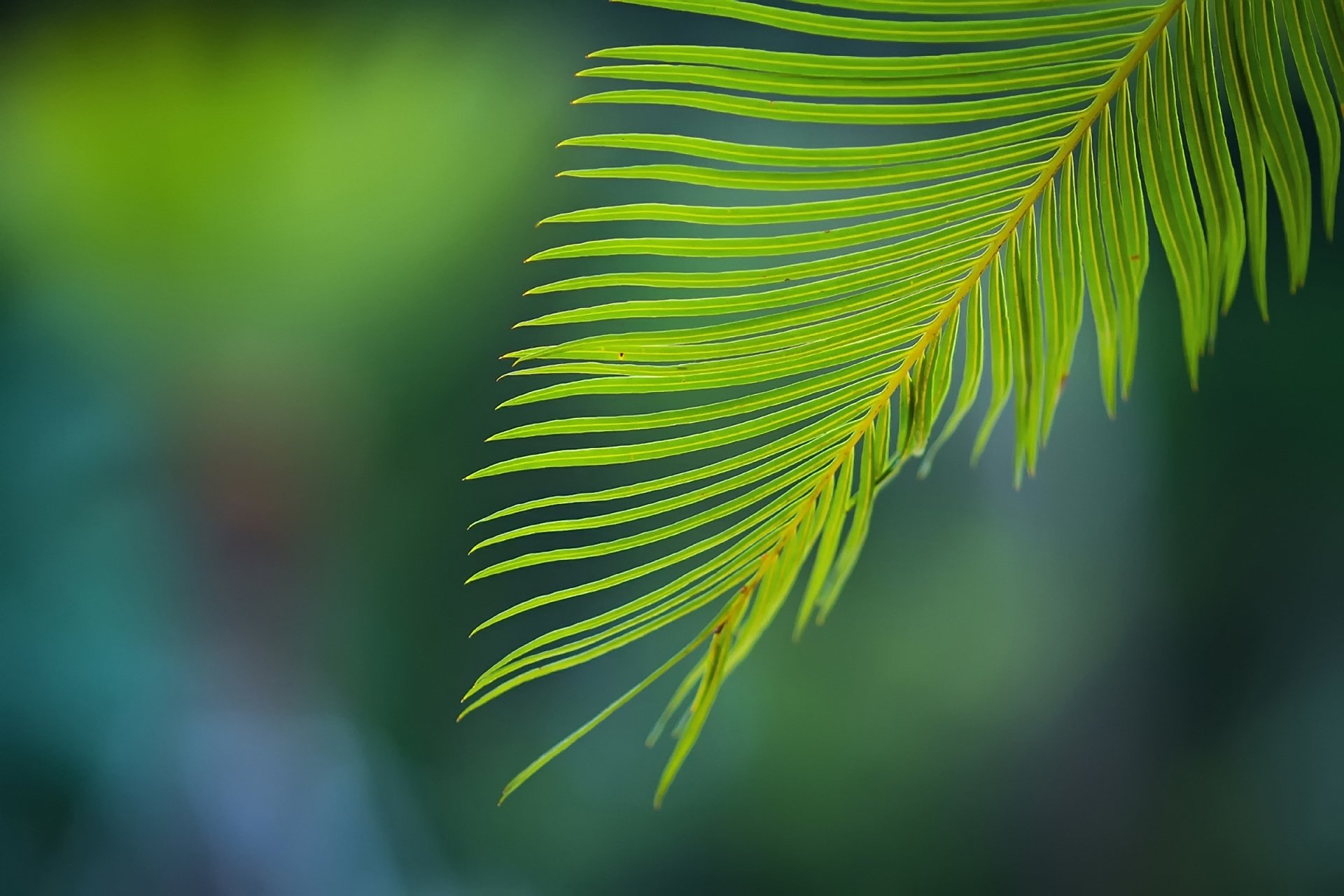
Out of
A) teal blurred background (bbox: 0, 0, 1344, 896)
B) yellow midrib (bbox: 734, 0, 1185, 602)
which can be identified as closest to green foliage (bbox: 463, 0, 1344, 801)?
yellow midrib (bbox: 734, 0, 1185, 602)

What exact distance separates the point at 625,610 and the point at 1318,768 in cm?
217

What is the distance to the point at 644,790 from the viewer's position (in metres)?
1.97

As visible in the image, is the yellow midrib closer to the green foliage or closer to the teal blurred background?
the green foliage

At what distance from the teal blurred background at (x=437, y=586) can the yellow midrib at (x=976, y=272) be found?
174cm

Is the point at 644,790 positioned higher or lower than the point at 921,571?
lower

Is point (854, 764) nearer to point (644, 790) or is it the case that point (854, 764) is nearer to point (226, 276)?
point (644, 790)

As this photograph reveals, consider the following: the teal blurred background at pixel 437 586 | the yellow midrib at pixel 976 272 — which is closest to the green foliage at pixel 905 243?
the yellow midrib at pixel 976 272

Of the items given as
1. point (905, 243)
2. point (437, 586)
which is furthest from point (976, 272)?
point (437, 586)

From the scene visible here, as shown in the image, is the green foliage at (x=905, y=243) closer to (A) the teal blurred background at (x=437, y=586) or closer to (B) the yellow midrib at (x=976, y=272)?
(B) the yellow midrib at (x=976, y=272)

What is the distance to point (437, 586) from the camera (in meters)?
2.07

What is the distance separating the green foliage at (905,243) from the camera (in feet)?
0.88

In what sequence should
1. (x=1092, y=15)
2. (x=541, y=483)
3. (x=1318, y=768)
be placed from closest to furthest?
(x=1092, y=15), (x=1318, y=768), (x=541, y=483)

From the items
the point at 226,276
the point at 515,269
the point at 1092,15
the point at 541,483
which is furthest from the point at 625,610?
the point at 226,276

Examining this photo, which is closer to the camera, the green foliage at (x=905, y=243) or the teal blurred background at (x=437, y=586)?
the green foliage at (x=905, y=243)
